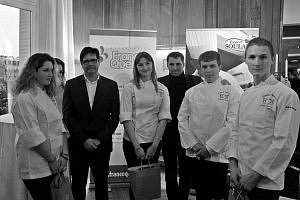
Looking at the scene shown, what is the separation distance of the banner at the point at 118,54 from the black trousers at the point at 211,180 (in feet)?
5.15

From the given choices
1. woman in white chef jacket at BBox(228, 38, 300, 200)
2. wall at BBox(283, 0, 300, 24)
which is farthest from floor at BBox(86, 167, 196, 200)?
wall at BBox(283, 0, 300, 24)

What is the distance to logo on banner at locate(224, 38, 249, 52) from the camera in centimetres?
413

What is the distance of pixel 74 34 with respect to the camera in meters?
4.47

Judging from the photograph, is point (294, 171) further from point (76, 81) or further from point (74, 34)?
point (74, 34)

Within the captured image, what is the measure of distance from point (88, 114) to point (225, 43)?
2.30 metres

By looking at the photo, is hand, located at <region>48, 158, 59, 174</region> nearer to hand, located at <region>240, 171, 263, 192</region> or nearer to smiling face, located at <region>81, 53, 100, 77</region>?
smiling face, located at <region>81, 53, 100, 77</region>

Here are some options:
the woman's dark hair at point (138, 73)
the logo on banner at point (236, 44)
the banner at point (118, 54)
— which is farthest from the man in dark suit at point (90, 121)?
the logo on banner at point (236, 44)

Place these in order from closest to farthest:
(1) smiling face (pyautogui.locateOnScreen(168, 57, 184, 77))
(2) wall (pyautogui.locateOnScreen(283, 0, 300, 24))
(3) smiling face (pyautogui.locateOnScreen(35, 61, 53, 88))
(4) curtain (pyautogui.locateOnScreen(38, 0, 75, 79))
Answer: (3) smiling face (pyautogui.locateOnScreen(35, 61, 53, 88)), (1) smiling face (pyautogui.locateOnScreen(168, 57, 184, 77)), (4) curtain (pyautogui.locateOnScreen(38, 0, 75, 79)), (2) wall (pyautogui.locateOnScreen(283, 0, 300, 24))

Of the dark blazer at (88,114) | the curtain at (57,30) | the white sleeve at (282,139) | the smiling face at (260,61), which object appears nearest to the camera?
the white sleeve at (282,139)

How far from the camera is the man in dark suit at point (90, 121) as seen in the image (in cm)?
262

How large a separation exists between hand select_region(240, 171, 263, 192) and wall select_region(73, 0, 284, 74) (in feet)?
10.4

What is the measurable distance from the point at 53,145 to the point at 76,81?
79 cm

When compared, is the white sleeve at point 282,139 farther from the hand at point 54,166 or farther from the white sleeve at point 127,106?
the white sleeve at point 127,106

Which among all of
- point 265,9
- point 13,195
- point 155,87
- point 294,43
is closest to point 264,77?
point 155,87
